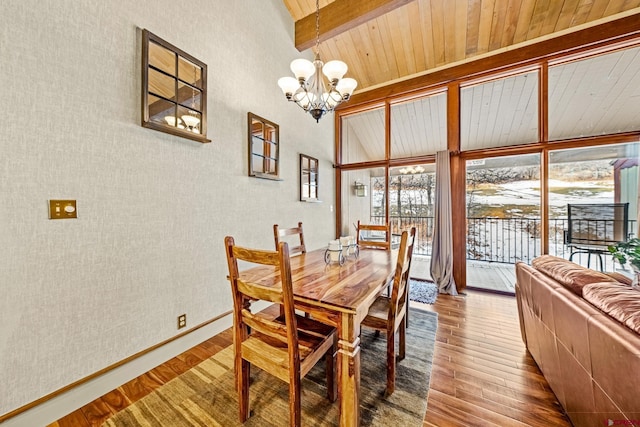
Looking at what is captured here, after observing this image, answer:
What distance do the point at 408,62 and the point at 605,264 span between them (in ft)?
12.3

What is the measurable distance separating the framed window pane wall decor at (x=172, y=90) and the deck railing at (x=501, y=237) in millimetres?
2909

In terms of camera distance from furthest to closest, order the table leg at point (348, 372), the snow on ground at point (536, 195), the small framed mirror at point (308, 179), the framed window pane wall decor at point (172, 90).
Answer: the small framed mirror at point (308, 179) < the snow on ground at point (536, 195) < the framed window pane wall decor at point (172, 90) < the table leg at point (348, 372)

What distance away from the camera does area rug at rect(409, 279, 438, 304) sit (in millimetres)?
3195

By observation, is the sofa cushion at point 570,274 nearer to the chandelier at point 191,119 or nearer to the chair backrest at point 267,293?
→ the chair backrest at point 267,293

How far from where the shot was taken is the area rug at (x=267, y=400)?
4.53 ft

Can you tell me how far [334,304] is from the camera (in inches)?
46.3

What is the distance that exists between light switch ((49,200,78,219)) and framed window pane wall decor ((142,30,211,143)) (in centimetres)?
73

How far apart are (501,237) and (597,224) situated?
4.11 ft

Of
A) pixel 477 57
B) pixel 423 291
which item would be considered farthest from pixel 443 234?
pixel 477 57

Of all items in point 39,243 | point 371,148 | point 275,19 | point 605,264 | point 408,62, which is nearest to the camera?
point 39,243

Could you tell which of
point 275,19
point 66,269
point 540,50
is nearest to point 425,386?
point 66,269

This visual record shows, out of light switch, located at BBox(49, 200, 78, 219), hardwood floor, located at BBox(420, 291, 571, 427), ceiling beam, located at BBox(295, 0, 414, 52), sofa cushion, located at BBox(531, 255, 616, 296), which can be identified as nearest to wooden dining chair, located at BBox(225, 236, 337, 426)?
hardwood floor, located at BBox(420, 291, 571, 427)

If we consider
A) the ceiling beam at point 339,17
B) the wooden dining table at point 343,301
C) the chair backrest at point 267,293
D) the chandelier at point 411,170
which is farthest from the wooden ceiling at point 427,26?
the chair backrest at point 267,293

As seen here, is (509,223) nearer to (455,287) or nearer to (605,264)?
(605,264)
